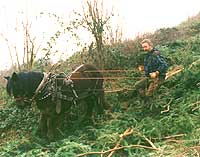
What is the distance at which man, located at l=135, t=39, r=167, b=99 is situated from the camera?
8453mm

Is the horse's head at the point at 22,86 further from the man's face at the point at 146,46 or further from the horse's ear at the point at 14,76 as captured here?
the man's face at the point at 146,46

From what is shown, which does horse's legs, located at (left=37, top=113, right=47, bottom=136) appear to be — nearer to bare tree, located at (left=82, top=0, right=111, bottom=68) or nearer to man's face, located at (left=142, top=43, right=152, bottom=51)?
man's face, located at (left=142, top=43, right=152, bottom=51)

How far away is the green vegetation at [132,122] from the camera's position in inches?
260

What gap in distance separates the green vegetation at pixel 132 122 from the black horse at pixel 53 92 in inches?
13.8

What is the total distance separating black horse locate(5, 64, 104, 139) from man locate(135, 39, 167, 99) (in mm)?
1012

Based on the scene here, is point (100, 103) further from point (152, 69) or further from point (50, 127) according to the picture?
point (50, 127)

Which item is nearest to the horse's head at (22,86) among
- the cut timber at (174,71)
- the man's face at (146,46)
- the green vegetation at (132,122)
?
the green vegetation at (132,122)

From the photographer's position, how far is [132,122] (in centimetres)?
801

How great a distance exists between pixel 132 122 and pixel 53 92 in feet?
5.20

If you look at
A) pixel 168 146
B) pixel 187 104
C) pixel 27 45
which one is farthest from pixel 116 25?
pixel 168 146

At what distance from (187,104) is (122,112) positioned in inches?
63.4

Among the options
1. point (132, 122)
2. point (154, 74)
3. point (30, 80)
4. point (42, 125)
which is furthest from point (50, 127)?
point (154, 74)

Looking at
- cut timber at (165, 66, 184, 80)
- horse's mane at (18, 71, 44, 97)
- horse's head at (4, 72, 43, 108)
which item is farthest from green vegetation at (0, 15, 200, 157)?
horse's mane at (18, 71, 44, 97)

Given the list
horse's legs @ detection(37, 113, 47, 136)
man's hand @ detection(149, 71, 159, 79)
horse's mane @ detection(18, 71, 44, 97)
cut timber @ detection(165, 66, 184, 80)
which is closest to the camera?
horse's mane @ detection(18, 71, 44, 97)
